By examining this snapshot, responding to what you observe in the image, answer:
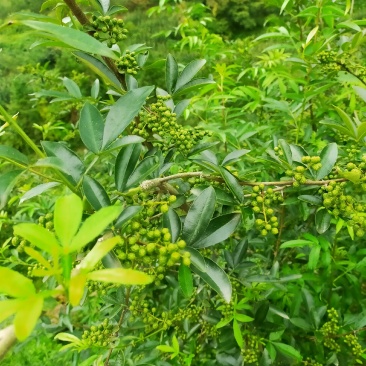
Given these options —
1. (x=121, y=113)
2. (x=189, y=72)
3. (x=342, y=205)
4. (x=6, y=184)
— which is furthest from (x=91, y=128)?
(x=342, y=205)

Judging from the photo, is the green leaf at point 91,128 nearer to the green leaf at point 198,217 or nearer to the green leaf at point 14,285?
the green leaf at point 198,217

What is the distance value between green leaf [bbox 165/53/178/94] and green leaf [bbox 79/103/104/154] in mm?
360

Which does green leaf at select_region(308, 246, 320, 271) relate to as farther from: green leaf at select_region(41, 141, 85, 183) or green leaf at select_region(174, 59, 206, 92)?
green leaf at select_region(41, 141, 85, 183)

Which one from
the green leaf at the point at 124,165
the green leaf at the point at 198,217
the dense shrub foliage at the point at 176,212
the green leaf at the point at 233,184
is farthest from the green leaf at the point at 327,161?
the green leaf at the point at 124,165

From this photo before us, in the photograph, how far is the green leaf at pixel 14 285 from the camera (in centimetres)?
35

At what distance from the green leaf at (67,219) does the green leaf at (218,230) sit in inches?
14.9

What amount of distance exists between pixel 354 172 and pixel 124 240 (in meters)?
0.45

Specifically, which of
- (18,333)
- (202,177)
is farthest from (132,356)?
(18,333)

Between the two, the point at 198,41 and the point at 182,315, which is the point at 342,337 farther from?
the point at 198,41

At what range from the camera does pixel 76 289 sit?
350 mm

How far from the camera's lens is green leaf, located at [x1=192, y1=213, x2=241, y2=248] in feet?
2.52

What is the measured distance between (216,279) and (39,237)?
41cm

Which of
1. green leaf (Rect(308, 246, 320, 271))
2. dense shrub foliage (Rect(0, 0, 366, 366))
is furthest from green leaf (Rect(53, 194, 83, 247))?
green leaf (Rect(308, 246, 320, 271))

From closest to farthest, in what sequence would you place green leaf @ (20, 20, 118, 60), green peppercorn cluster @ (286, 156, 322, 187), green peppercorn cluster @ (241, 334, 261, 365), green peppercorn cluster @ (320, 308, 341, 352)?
→ green leaf @ (20, 20, 118, 60) → green peppercorn cluster @ (286, 156, 322, 187) → green peppercorn cluster @ (241, 334, 261, 365) → green peppercorn cluster @ (320, 308, 341, 352)
